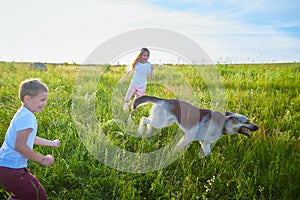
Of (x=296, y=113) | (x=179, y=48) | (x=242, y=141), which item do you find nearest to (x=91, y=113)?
(x=179, y=48)

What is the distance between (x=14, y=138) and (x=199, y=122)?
7.55 feet

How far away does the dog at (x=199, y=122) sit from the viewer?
13.5 feet

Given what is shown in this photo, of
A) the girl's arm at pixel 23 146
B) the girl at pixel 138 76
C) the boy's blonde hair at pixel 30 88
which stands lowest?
the girl's arm at pixel 23 146

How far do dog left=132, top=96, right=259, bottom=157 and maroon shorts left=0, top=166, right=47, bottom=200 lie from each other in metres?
1.94

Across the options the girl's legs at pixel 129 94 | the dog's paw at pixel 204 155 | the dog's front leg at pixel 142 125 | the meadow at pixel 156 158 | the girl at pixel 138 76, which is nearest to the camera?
the meadow at pixel 156 158

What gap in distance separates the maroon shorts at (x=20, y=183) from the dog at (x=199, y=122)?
1936 mm

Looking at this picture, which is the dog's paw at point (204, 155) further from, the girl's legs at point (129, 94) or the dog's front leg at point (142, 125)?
the girl's legs at point (129, 94)

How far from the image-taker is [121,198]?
3.22 m

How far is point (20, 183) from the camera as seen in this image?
2859mm

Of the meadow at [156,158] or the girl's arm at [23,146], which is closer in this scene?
the girl's arm at [23,146]

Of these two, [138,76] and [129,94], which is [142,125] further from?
[138,76]

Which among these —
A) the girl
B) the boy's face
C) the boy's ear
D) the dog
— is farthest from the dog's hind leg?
the girl

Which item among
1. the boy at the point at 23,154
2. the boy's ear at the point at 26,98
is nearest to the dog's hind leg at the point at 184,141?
the boy at the point at 23,154

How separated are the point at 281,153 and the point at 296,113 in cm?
212
